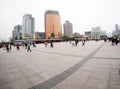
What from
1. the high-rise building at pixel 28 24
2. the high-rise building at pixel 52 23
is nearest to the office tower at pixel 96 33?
the high-rise building at pixel 52 23

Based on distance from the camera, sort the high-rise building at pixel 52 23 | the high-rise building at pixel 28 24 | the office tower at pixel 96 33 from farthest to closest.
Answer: the office tower at pixel 96 33 < the high-rise building at pixel 28 24 < the high-rise building at pixel 52 23

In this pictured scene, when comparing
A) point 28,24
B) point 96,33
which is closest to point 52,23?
point 28,24

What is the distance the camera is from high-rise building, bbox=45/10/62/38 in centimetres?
14050

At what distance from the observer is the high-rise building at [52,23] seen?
5531 inches

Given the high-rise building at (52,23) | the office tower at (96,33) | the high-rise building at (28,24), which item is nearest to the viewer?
the high-rise building at (52,23)

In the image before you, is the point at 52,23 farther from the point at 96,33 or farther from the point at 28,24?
the point at 96,33

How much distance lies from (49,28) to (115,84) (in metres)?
140

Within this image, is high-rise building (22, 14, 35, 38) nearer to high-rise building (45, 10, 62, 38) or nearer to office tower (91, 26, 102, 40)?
high-rise building (45, 10, 62, 38)

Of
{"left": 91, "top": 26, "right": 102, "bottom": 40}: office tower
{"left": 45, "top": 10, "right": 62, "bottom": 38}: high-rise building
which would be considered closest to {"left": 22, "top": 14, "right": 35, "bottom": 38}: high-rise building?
{"left": 45, "top": 10, "right": 62, "bottom": 38}: high-rise building

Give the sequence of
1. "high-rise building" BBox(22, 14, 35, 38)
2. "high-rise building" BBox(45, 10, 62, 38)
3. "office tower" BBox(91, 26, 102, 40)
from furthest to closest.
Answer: "office tower" BBox(91, 26, 102, 40), "high-rise building" BBox(22, 14, 35, 38), "high-rise building" BBox(45, 10, 62, 38)

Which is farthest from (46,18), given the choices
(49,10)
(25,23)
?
(25,23)

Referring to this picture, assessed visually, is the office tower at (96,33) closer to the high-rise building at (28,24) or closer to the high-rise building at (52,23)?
the high-rise building at (52,23)

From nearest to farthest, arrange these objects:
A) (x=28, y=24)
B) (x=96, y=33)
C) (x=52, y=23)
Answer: (x=52, y=23), (x=28, y=24), (x=96, y=33)

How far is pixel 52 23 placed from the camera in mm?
140500
